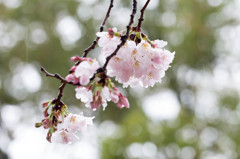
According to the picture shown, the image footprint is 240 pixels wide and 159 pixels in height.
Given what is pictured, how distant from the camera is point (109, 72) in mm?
626

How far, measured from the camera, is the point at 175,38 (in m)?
5.29

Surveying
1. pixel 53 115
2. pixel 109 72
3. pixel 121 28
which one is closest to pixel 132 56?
pixel 109 72

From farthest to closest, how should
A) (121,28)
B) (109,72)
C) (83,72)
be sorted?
(121,28), (109,72), (83,72)

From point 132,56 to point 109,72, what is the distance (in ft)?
0.18

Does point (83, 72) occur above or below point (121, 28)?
below

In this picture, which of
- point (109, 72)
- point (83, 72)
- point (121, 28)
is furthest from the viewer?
point (121, 28)

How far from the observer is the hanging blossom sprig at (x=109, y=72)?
1.78ft

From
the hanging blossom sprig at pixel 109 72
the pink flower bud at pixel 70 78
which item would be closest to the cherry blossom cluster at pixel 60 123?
the hanging blossom sprig at pixel 109 72

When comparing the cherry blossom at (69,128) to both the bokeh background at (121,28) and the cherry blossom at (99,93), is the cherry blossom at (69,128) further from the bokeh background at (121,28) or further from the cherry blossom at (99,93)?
the bokeh background at (121,28)

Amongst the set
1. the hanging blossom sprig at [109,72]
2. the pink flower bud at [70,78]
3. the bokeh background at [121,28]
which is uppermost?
the bokeh background at [121,28]

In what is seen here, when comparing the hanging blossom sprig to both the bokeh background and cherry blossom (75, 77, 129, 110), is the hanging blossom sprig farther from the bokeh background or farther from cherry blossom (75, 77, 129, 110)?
the bokeh background

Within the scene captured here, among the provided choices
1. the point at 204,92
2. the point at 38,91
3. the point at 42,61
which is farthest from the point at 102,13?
the point at 204,92

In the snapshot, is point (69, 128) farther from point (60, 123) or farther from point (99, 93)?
point (99, 93)

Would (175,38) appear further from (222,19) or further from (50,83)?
(50,83)
